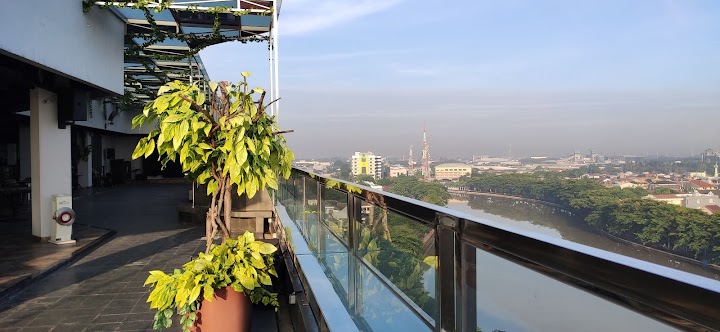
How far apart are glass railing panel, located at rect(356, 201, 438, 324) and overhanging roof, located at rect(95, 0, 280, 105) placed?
21.2 feet

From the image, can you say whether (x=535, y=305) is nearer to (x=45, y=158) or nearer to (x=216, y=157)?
(x=216, y=157)

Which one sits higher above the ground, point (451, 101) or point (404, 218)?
point (451, 101)

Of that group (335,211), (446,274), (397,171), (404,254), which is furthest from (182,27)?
(446,274)

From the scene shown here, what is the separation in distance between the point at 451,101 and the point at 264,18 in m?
3.92

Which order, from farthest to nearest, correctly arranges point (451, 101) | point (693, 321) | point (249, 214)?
point (451, 101) → point (249, 214) → point (693, 321)

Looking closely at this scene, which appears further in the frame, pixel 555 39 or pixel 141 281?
pixel 141 281

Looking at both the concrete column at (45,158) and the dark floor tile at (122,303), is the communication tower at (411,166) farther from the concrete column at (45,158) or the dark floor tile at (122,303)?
the concrete column at (45,158)

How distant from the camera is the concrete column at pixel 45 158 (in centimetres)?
848

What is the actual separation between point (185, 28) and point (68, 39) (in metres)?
2.85

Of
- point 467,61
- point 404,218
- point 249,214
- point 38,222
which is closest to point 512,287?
point 404,218

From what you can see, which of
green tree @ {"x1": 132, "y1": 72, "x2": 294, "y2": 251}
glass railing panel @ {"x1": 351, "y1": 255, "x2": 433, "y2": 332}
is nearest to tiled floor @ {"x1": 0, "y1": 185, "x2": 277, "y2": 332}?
green tree @ {"x1": 132, "y1": 72, "x2": 294, "y2": 251}

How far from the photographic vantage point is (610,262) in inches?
28.0

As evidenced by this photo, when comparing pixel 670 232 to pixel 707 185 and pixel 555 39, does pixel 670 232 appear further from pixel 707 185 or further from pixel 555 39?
pixel 555 39

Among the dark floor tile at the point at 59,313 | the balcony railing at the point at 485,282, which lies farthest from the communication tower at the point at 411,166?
the dark floor tile at the point at 59,313
